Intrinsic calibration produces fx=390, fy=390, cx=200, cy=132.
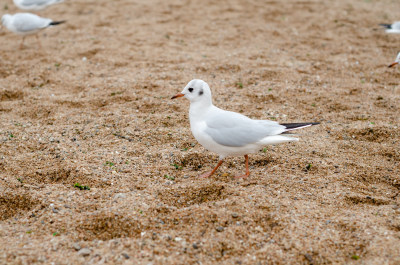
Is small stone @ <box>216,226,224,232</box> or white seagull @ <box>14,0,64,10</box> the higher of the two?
white seagull @ <box>14,0,64,10</box>

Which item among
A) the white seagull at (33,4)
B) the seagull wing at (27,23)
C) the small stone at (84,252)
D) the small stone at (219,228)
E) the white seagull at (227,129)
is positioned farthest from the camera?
the white seagull at (33,4)

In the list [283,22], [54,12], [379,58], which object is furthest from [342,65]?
[54,12]

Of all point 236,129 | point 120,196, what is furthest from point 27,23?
point 236,129

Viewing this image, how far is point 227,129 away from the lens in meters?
3.05

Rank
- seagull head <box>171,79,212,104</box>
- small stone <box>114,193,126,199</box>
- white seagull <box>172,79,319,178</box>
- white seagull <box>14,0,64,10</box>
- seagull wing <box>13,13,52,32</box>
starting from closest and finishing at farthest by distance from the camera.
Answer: small stone <box>114,193,126,199</box>, white seagull <box>172,79,319,178</box>, seagull head <box>171,79,212,104</box>, seagull wing <box>13,13,52,32</box>, white seagull <box>14,0,64,10</box>

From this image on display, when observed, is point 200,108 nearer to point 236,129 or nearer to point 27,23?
point 236,129

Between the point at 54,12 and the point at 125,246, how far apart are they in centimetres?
728

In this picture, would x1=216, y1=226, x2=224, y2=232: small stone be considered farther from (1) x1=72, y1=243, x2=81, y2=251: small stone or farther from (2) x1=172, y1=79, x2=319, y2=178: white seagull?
(1) x1=72, y1=243, x2=81, y2=251: small stone

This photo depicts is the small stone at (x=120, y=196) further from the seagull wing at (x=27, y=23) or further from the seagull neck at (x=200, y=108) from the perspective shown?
the seagull wing at (x=27, y=23)

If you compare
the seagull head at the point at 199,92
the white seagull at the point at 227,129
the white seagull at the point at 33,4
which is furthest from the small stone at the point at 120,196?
the white seagull at the point at 33,4

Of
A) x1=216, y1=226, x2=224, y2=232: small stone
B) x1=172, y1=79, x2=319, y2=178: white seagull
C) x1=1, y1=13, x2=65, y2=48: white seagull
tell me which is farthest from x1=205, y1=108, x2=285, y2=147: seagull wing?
x1=1, y1=13, x2=65, y2=48: white seagull

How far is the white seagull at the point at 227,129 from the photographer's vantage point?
2.99m

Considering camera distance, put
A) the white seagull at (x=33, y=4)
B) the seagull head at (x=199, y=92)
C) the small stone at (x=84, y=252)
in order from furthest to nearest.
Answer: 1. the white seagull at (x=33, y=4)
2. the seagull head at (x=199, y=92)
3. the small stone at (x=84, y=252)

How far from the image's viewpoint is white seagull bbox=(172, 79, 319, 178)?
2990mm
